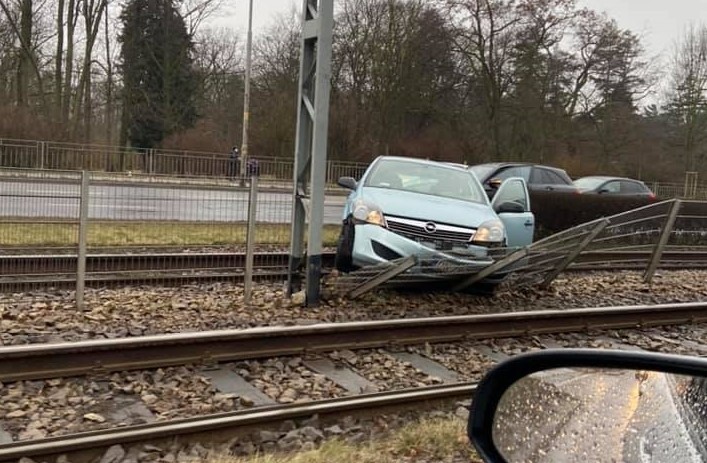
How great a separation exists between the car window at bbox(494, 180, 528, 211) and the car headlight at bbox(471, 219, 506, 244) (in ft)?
8.37

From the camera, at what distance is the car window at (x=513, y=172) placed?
52.6 feet

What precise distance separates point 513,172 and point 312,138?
348 inches

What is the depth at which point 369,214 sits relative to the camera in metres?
8.67

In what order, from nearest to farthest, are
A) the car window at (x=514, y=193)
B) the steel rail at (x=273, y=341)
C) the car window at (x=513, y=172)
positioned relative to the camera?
1. the steel rail at (x=273, y=341)
2. the car window at (x=514, y=193)
3. the car window at (x=513, y=172)

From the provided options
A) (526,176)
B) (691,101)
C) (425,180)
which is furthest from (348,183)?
(691,101)

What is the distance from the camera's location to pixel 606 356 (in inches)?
69.1

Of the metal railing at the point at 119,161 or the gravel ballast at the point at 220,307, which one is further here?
the metal railing at the point at 119,161

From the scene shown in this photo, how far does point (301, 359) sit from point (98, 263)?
4964 mm

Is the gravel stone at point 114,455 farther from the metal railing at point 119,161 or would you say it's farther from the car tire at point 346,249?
the metal railing at point 119,161

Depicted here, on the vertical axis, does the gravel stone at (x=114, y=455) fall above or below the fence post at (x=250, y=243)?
below

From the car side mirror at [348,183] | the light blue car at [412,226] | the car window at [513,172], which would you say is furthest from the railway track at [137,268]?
the car window at [513,172]

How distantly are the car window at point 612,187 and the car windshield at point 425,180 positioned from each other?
11926 mm

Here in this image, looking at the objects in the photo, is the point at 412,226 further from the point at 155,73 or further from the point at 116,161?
the point at 155,73

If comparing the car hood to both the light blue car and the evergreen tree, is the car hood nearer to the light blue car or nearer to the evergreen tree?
the light blue car
